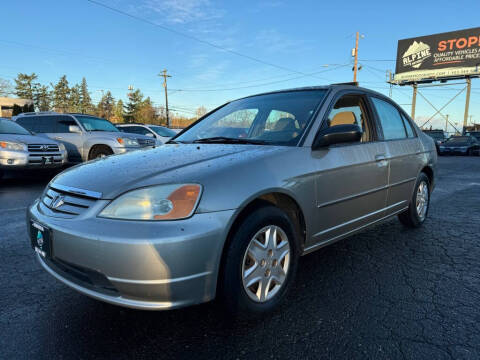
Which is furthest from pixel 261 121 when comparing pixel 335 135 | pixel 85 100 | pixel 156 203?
pixel 85 100

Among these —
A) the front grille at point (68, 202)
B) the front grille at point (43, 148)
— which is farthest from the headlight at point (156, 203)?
the front grille at point (43, 148)

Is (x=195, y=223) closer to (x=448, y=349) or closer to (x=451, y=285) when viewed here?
(x=448, y=349)

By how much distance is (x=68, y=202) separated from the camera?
1.93 metres

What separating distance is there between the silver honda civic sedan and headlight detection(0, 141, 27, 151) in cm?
587

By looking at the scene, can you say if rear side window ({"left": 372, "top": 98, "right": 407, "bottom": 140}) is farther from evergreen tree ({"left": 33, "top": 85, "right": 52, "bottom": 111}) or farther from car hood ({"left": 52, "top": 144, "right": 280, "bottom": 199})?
evergreen tree ({"left": 33, "top": 85, "right": 52, "bottom": 111})

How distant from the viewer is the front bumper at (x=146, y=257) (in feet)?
5.35

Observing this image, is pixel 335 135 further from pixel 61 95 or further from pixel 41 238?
pixel 61 95

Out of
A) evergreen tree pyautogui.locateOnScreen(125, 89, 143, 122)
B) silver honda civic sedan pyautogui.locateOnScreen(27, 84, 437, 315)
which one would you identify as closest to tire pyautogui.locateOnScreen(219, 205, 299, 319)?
silver honda civic sedan pyautogui.locateOnScreen(27, 84, 437, 315)

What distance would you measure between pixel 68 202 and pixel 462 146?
83.2 ft

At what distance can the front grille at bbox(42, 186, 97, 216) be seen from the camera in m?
1.84

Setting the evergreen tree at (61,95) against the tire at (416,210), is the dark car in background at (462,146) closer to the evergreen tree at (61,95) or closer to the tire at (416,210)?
the tire at (416,210)

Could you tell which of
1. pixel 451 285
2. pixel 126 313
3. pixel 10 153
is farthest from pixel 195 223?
pixel 10 153

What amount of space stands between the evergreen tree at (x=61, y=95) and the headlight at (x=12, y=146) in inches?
3303

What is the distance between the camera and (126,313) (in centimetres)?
214
